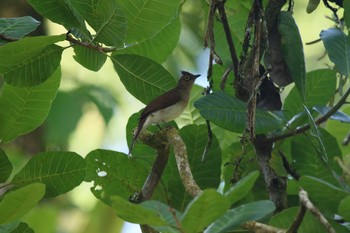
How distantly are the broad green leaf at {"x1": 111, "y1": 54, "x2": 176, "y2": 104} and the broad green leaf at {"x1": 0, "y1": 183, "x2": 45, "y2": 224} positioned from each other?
2.91 ft

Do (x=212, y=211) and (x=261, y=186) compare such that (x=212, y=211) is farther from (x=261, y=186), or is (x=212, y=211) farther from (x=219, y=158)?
(x=261, y=186)

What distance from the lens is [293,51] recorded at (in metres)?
2.86

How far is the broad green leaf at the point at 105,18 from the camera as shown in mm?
2635

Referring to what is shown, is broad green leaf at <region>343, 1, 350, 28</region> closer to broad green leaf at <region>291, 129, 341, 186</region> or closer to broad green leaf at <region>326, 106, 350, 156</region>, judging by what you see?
broad green leaf at <region>291, 129, 341, 186</region>

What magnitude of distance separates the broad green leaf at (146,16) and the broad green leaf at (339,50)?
50cm

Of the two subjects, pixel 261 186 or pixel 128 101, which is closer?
pixel 261 186

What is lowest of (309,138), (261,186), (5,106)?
(261,186)

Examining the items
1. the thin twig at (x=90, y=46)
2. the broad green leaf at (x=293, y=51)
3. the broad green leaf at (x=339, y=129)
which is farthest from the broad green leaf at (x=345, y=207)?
the broad green leaf at (x=339, y=129)

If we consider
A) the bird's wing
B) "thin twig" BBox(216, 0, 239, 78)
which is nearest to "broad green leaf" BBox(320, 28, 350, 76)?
"thin twig" BBox(216, 0, 239, 78)

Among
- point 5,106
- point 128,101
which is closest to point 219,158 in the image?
point 5,106

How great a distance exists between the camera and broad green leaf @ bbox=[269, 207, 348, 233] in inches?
95.7

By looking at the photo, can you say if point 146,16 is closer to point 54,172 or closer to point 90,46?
point 90,46

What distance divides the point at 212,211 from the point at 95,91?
5.37 ft

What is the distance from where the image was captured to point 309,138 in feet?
9.68
